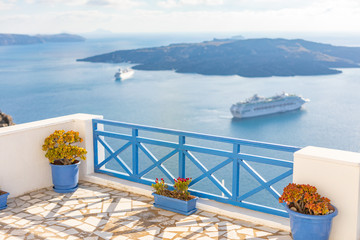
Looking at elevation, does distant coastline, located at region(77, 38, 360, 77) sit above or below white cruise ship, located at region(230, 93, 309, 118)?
above

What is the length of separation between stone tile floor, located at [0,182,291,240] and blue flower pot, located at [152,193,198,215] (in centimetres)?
6

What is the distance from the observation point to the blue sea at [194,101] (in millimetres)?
61875

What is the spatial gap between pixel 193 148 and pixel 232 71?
10992 centimetres

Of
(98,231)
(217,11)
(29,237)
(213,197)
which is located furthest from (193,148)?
(217,11)

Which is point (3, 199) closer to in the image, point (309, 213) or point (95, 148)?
point (95, 148)

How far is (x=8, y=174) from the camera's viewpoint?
545 cm

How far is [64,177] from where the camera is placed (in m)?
5.70

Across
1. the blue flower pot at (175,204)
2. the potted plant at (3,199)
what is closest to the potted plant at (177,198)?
the blue flower pot at (175,204)

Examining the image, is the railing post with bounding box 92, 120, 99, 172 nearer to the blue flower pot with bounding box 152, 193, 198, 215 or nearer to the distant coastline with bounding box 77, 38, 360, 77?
the blue flower pot with bounding box 152, 193, 198, 215

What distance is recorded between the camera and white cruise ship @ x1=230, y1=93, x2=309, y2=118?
72.4m

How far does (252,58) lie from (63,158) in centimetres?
11714

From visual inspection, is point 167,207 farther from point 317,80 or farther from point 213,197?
point 317,80

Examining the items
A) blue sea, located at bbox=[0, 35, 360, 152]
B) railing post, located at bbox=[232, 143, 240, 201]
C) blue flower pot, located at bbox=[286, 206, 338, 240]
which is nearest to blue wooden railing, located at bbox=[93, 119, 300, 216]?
railing post, located at bbox=[232, 143, 240, 201]

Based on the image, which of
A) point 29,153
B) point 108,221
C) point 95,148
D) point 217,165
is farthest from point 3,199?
point 217,165
